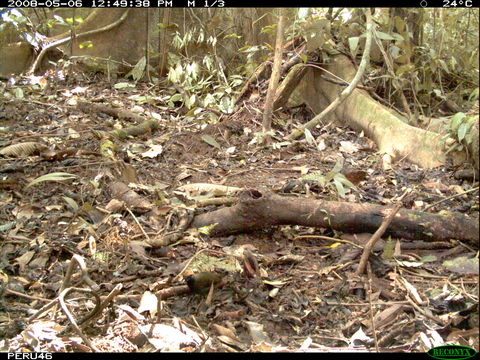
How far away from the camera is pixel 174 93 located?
5.49m

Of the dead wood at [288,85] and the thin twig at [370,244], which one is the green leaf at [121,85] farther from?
the thin twig at [370,244]

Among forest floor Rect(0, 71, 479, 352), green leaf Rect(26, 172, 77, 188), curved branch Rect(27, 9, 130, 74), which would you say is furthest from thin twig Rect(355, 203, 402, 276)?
curved branch Rect(27, 9, 130, 74)

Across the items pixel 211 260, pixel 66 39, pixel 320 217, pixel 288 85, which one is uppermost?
pixel 66 39

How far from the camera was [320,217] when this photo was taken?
2.47 meters

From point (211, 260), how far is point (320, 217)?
0.60m

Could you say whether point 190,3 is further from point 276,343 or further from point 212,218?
point 276,343

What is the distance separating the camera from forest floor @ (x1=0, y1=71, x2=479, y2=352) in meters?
1.82

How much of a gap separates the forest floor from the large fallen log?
6 cm

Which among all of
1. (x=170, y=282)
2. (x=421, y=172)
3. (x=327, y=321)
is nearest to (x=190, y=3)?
(x=421, y=172)

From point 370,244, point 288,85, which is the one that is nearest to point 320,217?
point 370,244

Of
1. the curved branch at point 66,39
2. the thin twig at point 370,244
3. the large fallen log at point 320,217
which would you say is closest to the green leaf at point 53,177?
the large fallen log at point 320,217

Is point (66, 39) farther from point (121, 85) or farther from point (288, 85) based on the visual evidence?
point (288, 85)

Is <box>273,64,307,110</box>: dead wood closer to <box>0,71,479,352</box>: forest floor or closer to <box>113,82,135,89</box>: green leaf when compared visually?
<box>0,71,479,352</box>: forest floor

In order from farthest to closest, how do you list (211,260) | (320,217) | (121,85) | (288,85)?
(121,85)
(288,85)
(320,217)
(211,260)
